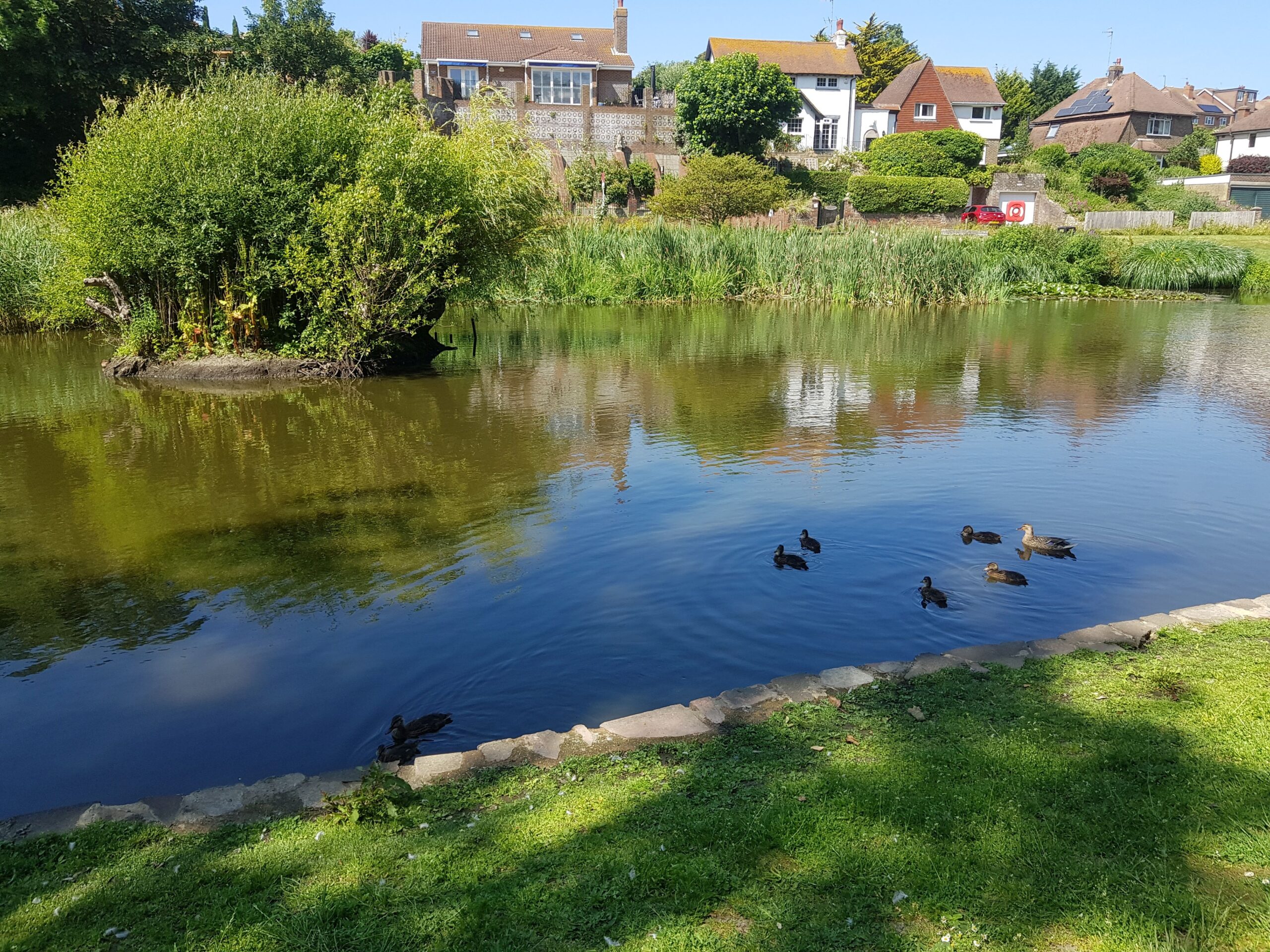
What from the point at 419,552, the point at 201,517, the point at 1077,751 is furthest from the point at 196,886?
the point at 201,517

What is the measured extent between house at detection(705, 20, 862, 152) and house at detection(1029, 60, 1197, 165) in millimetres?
18259

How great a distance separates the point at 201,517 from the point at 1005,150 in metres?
87.1

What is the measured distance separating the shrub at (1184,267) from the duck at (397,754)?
41140mm

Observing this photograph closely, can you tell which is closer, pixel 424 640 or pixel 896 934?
pixel 896 934

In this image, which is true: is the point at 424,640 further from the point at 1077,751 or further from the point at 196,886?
the point at 1077,751

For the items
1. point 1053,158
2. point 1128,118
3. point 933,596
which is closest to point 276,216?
point 933,596

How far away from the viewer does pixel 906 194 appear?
5756 centimetres

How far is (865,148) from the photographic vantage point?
73.3 m

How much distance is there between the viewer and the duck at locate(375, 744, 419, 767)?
546cm

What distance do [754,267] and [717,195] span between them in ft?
46.5

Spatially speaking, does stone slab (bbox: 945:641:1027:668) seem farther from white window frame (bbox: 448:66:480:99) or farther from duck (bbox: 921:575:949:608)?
white window frame (bbox: 448:66:480:99)

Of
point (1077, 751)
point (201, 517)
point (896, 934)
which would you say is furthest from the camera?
point (201, 517)

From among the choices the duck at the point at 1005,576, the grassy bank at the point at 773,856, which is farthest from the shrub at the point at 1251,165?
the grassy bank at the point at 773,856

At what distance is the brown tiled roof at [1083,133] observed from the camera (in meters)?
78.6
